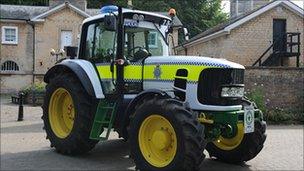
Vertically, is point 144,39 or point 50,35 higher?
point 50,35

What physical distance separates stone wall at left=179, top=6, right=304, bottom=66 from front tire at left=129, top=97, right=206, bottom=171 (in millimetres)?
22531

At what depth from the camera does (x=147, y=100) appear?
8375mm

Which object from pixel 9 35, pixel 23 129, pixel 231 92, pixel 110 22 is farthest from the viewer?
pixel 9 35

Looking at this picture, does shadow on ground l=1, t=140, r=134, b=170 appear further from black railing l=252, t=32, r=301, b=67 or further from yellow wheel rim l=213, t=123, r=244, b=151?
black railing l=252, t=32, r=301, b=67

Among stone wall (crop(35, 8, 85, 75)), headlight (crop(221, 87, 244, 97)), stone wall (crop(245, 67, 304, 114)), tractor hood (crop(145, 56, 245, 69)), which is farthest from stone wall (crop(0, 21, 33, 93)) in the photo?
headlight (crop(221, 87, 244, 97))

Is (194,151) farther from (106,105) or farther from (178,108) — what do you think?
(106,105)

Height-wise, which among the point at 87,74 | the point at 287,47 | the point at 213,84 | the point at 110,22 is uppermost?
the point at 287,47

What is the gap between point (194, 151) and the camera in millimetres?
7512

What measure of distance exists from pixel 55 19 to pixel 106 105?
1287 inches

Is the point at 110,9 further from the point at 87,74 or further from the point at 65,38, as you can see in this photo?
the point at 65,38

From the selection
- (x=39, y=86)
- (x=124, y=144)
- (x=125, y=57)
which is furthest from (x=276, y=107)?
(x=39, y=86)

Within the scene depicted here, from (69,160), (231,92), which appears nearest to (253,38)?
(231,92)

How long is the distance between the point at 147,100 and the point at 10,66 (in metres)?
34.2

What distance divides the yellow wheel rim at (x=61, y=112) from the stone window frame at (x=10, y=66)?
3089cm
